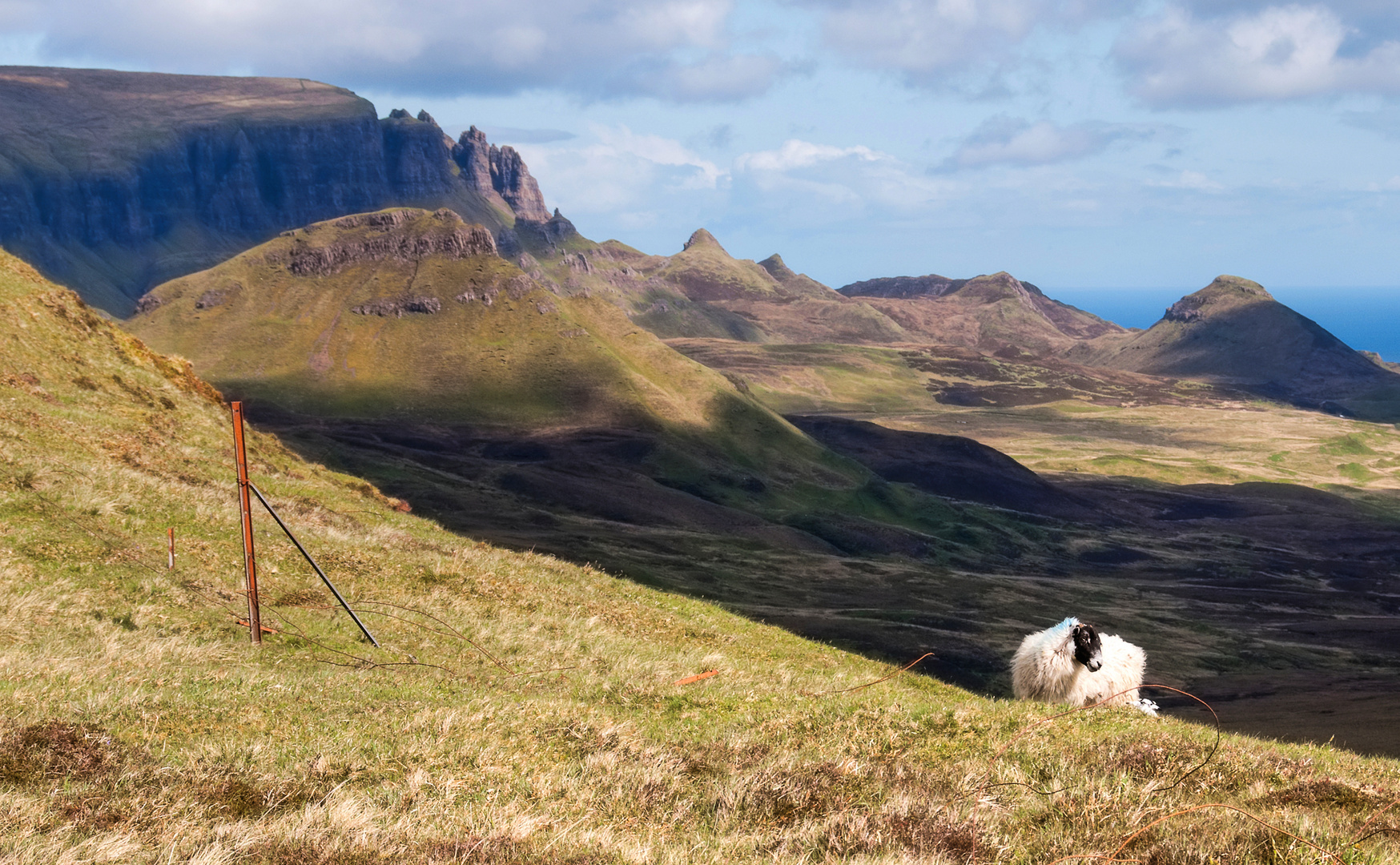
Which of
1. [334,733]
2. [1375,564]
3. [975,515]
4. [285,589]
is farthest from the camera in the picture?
[975,515]

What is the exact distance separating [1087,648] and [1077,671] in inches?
21.3

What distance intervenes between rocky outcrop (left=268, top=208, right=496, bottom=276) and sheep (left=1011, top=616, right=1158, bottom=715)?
178m

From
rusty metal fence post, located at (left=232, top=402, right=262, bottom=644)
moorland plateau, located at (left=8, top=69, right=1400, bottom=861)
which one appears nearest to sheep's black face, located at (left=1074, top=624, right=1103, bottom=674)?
moorland plateau, located at (left=8, top=69, right=1400, bottom=861)

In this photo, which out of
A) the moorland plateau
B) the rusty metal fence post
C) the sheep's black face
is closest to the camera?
the rusty metal fence post

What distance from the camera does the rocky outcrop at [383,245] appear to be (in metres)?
190

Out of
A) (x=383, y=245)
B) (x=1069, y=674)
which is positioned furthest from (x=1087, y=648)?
(x=383, y=245)

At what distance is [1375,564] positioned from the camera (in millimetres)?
134375

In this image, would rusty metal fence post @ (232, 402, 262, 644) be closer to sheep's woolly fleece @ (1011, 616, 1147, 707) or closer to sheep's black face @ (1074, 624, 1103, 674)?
sheep's woolly fleece @ (1011, 616, 1147, 707)

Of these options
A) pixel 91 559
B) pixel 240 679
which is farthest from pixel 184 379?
pixel 240 679

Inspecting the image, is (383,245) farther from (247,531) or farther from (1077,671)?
(1077,671)

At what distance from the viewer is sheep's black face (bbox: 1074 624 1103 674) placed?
20.2 meters

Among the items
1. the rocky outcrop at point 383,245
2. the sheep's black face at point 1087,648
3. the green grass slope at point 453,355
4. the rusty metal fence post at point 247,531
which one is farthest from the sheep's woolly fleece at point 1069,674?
the rocky outcrop at point 383,245

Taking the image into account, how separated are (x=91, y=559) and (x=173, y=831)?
14405 mm

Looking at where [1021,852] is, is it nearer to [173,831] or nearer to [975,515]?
[173,831]
